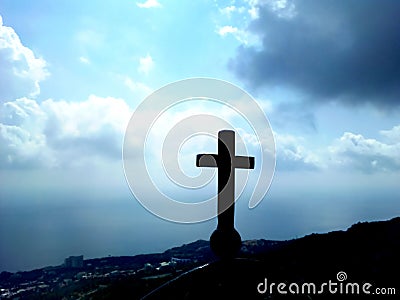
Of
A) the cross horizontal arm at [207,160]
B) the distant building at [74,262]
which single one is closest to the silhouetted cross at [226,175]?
the cross horizontal arm at [207,160]

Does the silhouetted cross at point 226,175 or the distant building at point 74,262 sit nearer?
the silhouetted cross at point 226,175

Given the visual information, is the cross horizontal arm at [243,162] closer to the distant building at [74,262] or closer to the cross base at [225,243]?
the cross base at [225,243]

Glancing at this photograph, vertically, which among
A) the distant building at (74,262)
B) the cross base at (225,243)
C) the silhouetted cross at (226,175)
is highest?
the silhouetted cross at (226,175)

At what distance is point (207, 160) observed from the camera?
4621 mm

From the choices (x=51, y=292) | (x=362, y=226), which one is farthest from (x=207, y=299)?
(x=51, y=292)

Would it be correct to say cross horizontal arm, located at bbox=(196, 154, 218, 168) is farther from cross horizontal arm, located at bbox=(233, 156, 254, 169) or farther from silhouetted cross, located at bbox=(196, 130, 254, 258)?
cross horizontal arm, located at bbox=(233, 156, 254, 169)

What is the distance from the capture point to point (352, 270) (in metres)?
9.50

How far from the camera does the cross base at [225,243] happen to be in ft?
13.7

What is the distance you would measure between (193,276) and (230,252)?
569mm

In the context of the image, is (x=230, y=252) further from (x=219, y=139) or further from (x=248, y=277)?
(x=219, y=139)

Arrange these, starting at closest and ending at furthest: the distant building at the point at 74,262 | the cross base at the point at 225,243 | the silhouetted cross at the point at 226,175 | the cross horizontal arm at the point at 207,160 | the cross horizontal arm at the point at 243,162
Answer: the cross base at the point at 225,243
the silhouetted cross at the point at 226,175
the cross horizontal arm at the point at 207,160
the cross horizontal arm at the point at 243,162
the distant building at the point at 74,262

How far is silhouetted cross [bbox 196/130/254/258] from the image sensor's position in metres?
4.34

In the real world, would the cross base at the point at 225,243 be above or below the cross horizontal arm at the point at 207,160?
below

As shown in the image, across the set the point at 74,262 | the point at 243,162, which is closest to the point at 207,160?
the point at 243,162
